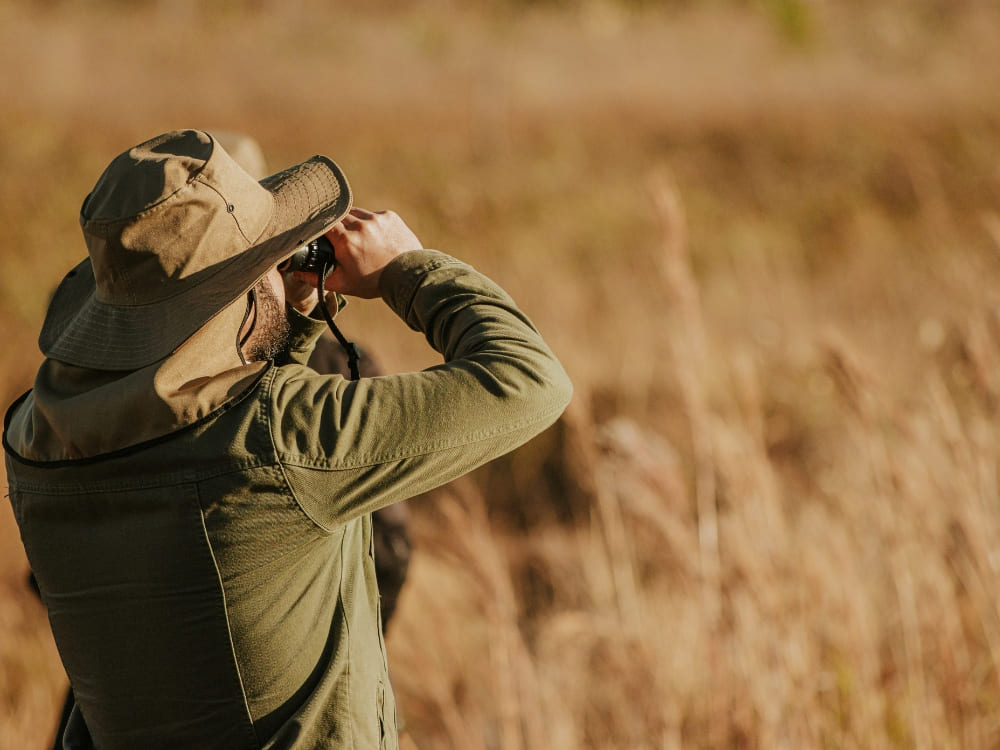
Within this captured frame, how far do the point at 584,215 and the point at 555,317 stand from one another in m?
3.82

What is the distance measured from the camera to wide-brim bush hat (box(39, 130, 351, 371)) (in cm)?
112

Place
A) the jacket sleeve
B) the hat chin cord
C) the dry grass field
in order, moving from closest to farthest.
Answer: the jacket sleeve < the hat chin cord < the dry grass field

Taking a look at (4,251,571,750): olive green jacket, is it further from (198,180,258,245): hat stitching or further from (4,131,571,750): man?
(198,180,258,245): hat stitching

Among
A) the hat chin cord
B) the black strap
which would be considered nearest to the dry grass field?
the black strap

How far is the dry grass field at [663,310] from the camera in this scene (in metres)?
2.31

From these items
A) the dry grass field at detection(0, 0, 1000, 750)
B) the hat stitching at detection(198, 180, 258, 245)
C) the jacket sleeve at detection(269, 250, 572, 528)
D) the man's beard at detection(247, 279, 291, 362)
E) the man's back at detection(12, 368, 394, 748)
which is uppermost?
the hat stitching at detection(198, 180, 258, 245)

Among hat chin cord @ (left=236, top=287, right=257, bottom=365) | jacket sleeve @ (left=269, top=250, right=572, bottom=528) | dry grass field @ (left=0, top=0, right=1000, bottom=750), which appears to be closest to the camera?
jacket sleeve @ (left=269, top=250, right=572, bottom=528)

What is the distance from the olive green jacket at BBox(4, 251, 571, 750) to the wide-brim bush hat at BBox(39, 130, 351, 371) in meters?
0.08

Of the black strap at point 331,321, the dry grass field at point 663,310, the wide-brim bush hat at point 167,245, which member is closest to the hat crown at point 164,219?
the wide-brim bush hat at point 167,245

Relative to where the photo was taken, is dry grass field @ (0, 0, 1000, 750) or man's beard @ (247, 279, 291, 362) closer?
man's beard @ (247, 279, 291, 362)

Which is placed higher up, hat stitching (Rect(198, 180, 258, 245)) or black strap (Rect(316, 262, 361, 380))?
hat stitching (Rect(198, 180, 258, 245))

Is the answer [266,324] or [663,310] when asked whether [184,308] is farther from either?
[663,310]

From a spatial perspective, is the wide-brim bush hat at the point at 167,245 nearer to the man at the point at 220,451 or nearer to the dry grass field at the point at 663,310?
the man at the point at 220,451

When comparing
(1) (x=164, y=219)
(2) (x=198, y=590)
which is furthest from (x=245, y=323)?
(2) (x=198, y=590)
